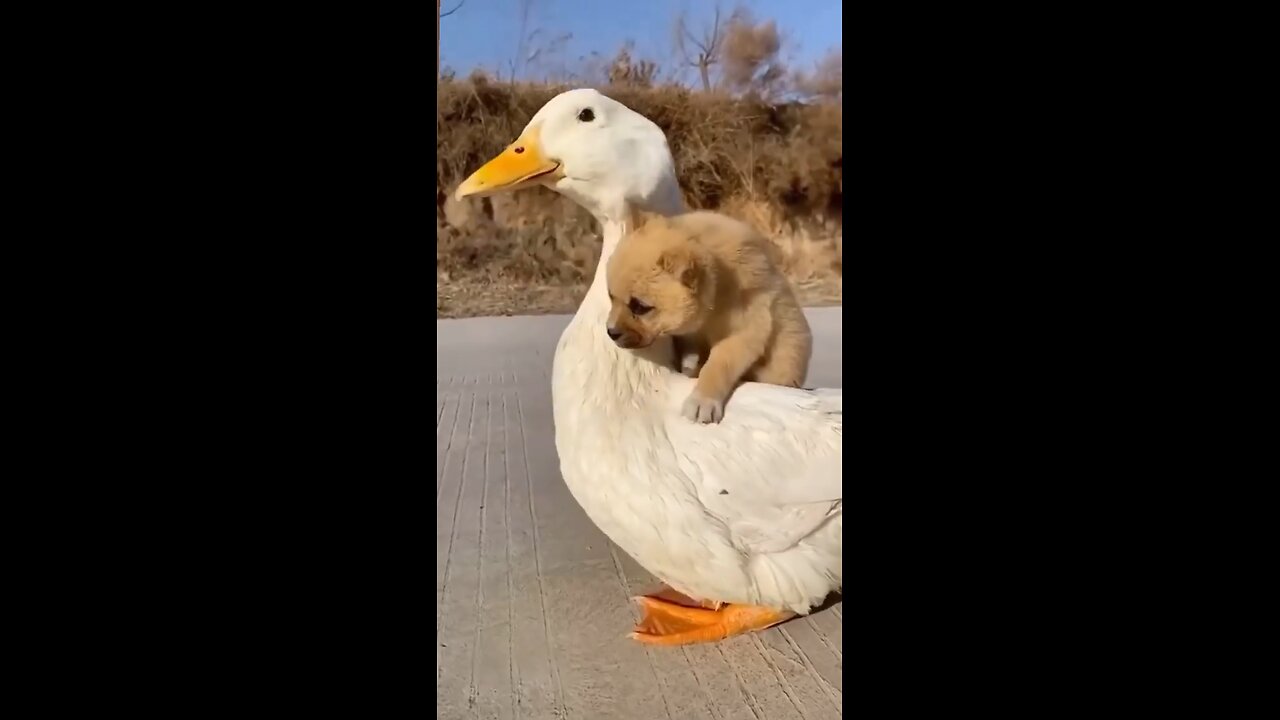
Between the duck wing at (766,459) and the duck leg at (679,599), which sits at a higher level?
the duck wing at (766,459)

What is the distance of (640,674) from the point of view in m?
1.11

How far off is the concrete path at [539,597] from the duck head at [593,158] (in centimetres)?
18

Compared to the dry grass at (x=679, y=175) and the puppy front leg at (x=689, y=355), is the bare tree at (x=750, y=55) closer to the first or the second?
the dry grass at (x=679, y=175)

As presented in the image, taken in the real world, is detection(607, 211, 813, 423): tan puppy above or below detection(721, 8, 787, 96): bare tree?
below

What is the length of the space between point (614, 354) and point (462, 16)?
418mm

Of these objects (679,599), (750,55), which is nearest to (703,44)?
(750,55)

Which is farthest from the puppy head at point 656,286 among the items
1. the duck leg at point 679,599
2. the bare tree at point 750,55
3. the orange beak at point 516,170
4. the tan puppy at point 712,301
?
the duck leg at point 679,599

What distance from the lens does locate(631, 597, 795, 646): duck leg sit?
1153 millimetres

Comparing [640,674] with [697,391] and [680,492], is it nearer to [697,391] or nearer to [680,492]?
[680,492]

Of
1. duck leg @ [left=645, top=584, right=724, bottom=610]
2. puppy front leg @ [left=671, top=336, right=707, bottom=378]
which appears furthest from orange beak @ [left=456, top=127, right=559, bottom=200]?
duck leg @ [left=645, top=584, right=724, bottom=610]

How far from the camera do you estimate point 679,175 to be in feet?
3.69

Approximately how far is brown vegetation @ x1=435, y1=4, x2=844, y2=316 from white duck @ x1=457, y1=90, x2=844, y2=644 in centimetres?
4

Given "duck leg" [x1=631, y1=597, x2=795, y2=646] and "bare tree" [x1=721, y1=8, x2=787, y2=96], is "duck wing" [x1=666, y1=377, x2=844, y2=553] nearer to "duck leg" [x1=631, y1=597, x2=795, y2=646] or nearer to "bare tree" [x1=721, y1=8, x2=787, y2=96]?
"duck leg" [x1=631, y1=597, x2=795, y2=646]

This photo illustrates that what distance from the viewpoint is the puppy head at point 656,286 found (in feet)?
3.27
